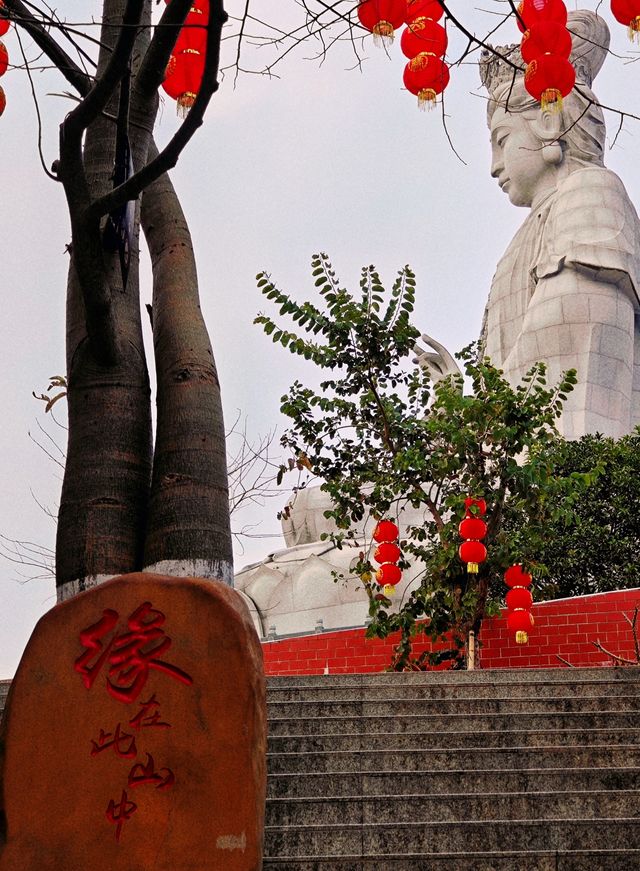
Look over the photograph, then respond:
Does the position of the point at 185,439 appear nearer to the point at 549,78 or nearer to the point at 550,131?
the point at 549,78

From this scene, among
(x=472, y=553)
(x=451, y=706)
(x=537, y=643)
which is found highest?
(x=472, y=553)

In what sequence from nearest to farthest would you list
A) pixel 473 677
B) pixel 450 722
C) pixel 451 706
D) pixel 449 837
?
1. pixel 449 837
2. pixel 450 722
3. pixel 451 706
4. pixel 473 677

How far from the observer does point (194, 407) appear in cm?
392

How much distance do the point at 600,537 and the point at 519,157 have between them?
5.76m

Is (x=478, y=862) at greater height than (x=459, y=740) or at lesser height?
lesser

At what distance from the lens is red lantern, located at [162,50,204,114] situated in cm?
462

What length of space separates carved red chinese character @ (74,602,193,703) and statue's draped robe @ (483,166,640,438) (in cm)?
828

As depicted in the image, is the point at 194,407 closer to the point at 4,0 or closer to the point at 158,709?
the point at 158,709

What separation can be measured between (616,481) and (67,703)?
599 centimetres

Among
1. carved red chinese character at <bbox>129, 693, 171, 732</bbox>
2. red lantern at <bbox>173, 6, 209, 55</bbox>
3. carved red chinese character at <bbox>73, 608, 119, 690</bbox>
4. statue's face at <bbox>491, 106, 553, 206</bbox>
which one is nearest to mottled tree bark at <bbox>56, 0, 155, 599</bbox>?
carved red chinese character at <bbox>73, 608, 119, 690</bbox>

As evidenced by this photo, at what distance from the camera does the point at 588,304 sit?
38.2 feet

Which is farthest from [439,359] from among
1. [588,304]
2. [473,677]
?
[473,677]

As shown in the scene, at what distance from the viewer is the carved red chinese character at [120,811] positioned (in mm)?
3240

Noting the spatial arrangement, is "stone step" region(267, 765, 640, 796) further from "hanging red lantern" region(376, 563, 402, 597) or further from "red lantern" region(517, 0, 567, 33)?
"hanging red lantern" region(376, 563, 402, 597)
